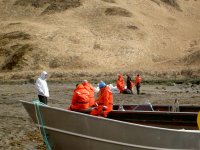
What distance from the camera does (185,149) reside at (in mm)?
12336

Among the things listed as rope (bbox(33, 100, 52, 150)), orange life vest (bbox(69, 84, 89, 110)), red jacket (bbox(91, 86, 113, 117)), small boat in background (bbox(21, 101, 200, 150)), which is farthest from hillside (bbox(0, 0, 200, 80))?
small boat in background (bbox(21, 101, 200, 150))

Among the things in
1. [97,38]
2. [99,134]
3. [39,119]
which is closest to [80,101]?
[39,119]

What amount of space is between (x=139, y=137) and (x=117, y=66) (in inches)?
2347

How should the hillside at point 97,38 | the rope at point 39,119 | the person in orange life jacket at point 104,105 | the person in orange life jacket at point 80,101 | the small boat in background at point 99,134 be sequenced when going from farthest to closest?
the hillside at point 97,38 → the person in orange life jacket at point 80,101 → the person in orange life jacket at point 104,105 → the rope at point 39,119 → the small boat in background at point 99,134

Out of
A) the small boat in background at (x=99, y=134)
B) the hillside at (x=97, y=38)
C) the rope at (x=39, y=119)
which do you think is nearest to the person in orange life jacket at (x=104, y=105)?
the small boat in background at (x=99, y=134)

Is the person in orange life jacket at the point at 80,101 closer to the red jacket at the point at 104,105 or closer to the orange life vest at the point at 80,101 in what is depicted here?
the orange life vest at the point at 80,101

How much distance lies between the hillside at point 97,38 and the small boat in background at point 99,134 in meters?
40.0

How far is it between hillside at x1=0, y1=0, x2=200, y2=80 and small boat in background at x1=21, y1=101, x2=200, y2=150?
1574 inches

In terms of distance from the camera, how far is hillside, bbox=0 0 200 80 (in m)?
67.3

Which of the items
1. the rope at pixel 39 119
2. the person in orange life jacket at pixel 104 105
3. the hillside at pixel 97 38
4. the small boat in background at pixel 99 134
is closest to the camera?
the small boat in background at pixel 99 134

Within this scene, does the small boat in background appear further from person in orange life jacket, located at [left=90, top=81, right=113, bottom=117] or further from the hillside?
the hillside

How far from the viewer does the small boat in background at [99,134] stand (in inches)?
479

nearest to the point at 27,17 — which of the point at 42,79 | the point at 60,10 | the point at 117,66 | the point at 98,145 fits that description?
the point at 60,10

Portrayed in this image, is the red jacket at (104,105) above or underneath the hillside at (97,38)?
underneath
